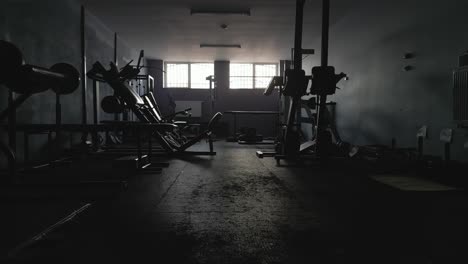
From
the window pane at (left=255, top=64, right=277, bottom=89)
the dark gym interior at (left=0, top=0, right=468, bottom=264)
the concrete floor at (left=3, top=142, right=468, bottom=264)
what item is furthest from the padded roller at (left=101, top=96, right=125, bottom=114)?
the window pane at (left=255, top=64, right=277, bottom=89)

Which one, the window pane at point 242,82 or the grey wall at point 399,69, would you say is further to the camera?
the window pane at point 242,82

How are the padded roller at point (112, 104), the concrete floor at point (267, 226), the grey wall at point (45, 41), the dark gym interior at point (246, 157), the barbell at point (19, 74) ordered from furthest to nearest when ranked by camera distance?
the padded roller at point (112, 104)
the grey wall at point (45, 41)
the barbell at point (19, 74)
the dark gym interior at point (246, 157)
the concrete floor at point (267, 226)

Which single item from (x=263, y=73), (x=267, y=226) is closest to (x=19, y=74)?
(x=267, y=226)

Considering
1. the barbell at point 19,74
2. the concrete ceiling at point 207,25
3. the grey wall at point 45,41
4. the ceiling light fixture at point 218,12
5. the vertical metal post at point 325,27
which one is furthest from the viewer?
the ceiling light fixture at point 218,12

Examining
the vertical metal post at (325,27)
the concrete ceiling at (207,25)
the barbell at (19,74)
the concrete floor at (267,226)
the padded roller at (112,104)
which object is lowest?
the concrete floor at (267,226)

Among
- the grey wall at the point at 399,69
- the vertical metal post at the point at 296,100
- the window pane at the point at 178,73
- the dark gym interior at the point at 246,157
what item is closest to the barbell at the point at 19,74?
the dark gym interior at the point at 246,157

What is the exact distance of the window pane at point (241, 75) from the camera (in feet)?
33.3

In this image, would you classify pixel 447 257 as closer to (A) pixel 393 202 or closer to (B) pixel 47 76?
(A) pixel 393 202

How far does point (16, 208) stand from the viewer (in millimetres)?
1609

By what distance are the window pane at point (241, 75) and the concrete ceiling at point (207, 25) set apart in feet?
4.13

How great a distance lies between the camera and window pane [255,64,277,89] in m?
10.1

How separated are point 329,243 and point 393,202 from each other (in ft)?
2.77

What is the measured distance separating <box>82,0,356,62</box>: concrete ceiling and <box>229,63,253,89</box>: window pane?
1259mm

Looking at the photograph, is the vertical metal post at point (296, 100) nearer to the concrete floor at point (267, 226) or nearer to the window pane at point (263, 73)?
the concrete floor at point (267, 226)
